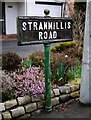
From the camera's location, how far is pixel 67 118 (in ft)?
14.8

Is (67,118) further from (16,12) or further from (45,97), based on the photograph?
(16,12)

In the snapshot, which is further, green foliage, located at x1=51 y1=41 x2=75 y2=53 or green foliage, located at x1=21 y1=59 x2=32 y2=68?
green foliage, located at x1=51 y1=41 x2=75 y2=53

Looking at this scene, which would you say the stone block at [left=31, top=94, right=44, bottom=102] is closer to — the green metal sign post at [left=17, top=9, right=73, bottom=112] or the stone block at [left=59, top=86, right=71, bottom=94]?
the green metal sign post at [left=17, top=9, right=73, bottom=112]

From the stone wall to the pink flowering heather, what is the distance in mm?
125

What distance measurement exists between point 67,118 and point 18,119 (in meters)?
0.83

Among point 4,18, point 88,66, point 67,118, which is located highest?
point 4,18

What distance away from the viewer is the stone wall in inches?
171

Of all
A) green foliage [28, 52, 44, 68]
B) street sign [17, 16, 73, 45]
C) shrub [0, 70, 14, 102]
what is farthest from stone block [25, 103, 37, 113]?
green foliage [28, 52, 44, 68]

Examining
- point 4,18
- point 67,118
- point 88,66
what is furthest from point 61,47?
point 4,18

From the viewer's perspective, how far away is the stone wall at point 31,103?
4355mm

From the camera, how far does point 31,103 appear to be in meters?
4.66

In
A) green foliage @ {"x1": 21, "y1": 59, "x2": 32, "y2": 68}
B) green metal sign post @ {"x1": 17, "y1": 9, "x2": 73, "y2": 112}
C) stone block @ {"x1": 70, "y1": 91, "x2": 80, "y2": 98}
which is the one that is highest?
green metal sign post @ {"x1": 17, "y1": 9, "x2": 73, "y2": 112}

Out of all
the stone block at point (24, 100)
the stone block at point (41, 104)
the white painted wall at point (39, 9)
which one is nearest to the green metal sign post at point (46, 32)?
the stone block at point (41, 104)

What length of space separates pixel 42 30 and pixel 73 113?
155 cm
